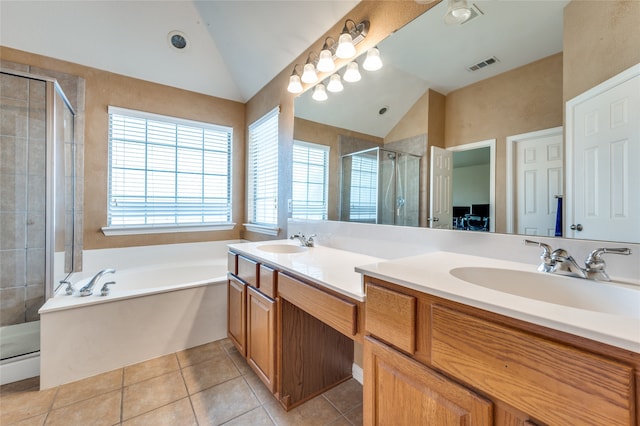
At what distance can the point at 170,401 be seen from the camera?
1544 mm

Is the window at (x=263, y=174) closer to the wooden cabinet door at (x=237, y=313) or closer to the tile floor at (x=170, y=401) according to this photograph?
the wooden cabinet door at (x=237, y=313)

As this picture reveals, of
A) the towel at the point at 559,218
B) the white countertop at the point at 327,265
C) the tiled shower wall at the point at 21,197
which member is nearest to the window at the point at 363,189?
the white countertop at the point at 327,265

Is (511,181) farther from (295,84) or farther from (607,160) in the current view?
(295,84)

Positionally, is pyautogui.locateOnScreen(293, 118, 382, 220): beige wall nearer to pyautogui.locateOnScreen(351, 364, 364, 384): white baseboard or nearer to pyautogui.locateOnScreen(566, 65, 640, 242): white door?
pyautogui.locateOnScreen(351, 364, 364, 384): white baseboard

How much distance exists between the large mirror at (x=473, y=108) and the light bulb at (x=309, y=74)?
0.49 metres

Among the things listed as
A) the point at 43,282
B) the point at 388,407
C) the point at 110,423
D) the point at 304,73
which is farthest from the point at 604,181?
the point at 43,282

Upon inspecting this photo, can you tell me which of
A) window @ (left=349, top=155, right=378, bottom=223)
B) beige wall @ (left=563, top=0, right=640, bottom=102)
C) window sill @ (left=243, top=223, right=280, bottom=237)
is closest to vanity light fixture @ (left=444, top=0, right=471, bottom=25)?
beige wall @ (left=563, top=0, right=640, bottom=102)

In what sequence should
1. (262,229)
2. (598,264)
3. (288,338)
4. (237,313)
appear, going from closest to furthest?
(598,264)
(288,338)
(237,313)
(262,229)

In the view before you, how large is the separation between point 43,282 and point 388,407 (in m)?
2.83

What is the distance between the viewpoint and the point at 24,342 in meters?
1.92

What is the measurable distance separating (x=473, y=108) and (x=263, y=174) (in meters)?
2.20

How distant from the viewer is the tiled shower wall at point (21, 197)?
7.32ft

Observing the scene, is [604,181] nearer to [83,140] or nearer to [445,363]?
[445,363]

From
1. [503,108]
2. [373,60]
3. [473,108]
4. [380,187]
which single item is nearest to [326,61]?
[373,60]
